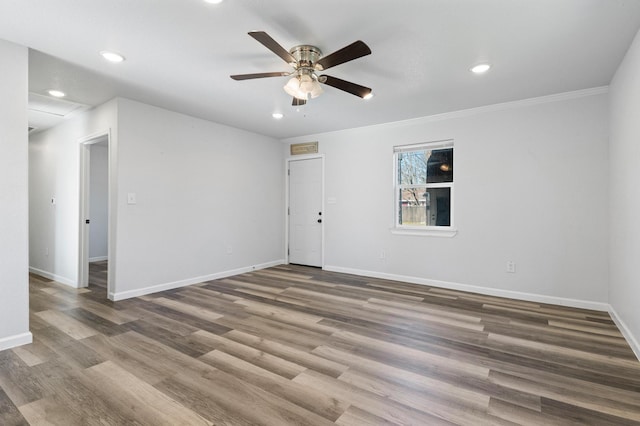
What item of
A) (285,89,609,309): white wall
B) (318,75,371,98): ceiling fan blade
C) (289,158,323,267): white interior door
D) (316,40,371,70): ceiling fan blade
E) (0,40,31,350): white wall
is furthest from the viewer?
(289,158,323,267): white interior door

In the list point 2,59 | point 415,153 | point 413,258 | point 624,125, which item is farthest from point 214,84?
point 624,125

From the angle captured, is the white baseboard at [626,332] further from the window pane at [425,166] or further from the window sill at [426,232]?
the window pane at [425,166]

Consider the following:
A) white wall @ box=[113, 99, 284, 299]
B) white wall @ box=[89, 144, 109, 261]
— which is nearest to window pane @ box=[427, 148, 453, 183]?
white wall @ box=[113, 99, 284, 299]

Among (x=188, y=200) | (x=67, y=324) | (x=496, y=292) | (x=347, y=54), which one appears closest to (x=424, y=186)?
(x=496, y=292)

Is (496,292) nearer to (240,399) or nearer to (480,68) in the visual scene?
(480,68)

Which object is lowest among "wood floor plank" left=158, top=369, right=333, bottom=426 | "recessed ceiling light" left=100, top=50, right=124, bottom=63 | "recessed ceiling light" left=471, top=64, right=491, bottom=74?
"wood floor plank" left=158, top=369, right=333, bottom=426

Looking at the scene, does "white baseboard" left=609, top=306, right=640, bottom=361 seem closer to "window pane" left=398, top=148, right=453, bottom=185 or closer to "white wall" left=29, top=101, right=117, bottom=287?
"window pane" left=398, top=148, right=453, bottom=185

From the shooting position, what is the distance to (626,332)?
2.73 m

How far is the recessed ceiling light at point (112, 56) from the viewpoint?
2703 millimetres

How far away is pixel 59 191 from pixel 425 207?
5.65 meters

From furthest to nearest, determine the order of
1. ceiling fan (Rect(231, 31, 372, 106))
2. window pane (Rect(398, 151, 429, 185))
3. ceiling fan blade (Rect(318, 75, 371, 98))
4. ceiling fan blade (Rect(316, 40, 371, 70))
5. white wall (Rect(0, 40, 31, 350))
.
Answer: window pane (Rect(398, 151, 429, 185)), ceiling fan blade (Rect(318, 75, 371, 98)), white wall (Rect(0, 40, 31, 350)), ceiling fan (Rect(231, 31, 372, 106)), ceiling fan blade (Rect(316, 40, 371, 70))

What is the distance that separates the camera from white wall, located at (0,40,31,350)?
2518mm

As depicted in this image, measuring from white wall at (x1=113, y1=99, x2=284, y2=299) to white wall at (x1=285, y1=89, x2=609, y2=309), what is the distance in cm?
201

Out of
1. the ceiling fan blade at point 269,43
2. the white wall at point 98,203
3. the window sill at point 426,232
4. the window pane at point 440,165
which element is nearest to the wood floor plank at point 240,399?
the ceiling fan blade at point 269,43
